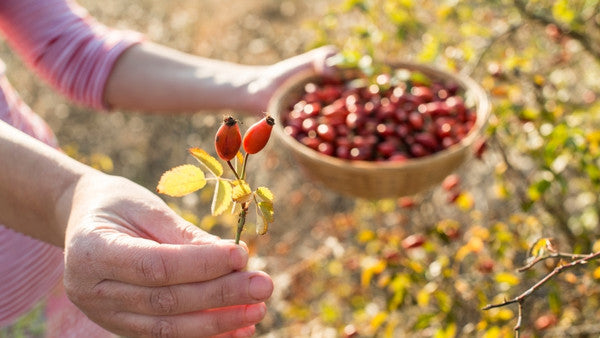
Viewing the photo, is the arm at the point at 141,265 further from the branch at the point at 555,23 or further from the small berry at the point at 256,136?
the branch at the point at 555,23

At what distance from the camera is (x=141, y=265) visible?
0.68 m

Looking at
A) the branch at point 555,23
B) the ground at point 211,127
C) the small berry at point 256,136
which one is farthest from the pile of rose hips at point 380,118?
the small berry at point 256,136

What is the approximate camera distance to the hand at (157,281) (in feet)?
2.23

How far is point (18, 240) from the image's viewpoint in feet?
3.41

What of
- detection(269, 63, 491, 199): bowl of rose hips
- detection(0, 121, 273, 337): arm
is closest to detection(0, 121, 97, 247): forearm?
detection(0, 121, 273, 337): arm

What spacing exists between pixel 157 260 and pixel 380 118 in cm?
107

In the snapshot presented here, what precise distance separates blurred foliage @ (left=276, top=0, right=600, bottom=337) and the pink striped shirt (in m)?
0.61

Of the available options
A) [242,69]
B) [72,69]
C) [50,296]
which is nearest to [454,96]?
[242,69]

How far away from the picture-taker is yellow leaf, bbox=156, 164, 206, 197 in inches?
24.6

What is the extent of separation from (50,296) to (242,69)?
77 cm

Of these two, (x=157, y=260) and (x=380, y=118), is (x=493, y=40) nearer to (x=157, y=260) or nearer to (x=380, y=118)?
(x=380, y=118)

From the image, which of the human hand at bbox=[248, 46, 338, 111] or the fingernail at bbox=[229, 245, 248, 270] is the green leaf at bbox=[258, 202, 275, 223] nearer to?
the fingernail at bbox=[229, 245, 248, 270]

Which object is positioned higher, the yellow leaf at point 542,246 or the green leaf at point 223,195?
the green leaf at point 223,195

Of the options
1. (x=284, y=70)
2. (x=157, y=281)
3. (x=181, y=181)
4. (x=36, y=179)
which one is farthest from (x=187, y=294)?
(x=284, y=70)
